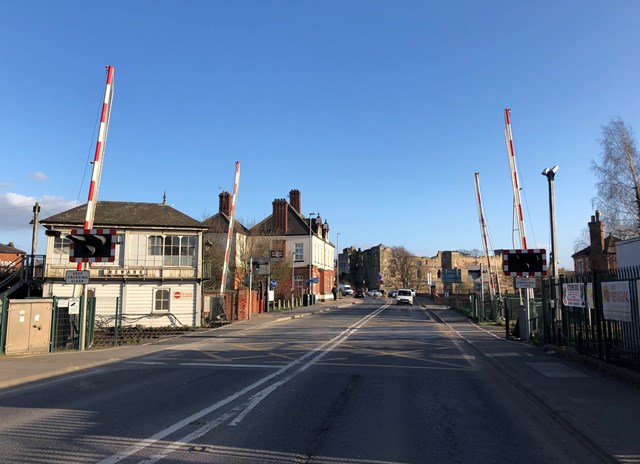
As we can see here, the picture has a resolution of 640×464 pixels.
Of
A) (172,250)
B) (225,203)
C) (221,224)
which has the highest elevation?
(225,203)

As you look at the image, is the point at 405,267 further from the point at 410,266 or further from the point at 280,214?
the point at 280,214

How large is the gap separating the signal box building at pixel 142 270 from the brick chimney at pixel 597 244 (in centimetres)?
3400

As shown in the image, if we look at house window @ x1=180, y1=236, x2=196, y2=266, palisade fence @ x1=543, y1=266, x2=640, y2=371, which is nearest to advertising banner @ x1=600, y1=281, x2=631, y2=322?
palisade fence @ x1=543, y1=266, x2=640, y2=371

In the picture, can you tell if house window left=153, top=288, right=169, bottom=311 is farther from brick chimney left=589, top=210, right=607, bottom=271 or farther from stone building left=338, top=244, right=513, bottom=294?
stone building left=338, top=244, right=513, bottom=294

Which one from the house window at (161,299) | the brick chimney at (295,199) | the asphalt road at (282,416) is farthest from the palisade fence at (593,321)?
the brick chimney at (295,199)

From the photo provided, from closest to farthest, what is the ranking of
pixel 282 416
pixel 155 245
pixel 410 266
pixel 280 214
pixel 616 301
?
1. pixel 282 416
2. pixel 616 301
3. pixel 155 245
4. pixel 280 214
5. pixel 410 266

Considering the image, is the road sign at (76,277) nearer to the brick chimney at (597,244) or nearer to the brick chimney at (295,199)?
the brick chimney at (597,244)

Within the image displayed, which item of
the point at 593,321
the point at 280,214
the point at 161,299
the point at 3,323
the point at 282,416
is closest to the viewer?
the point at 282,416

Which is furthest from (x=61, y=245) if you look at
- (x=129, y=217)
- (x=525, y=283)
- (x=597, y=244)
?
(x=597, y=244)

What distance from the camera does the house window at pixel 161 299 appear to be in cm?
3052

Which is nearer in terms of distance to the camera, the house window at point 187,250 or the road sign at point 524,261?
the road sign at point 524,261

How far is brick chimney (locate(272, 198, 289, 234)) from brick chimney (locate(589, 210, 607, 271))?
33844 mm

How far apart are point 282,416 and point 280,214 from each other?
57206mm

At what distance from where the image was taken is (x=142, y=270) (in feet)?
99.8
